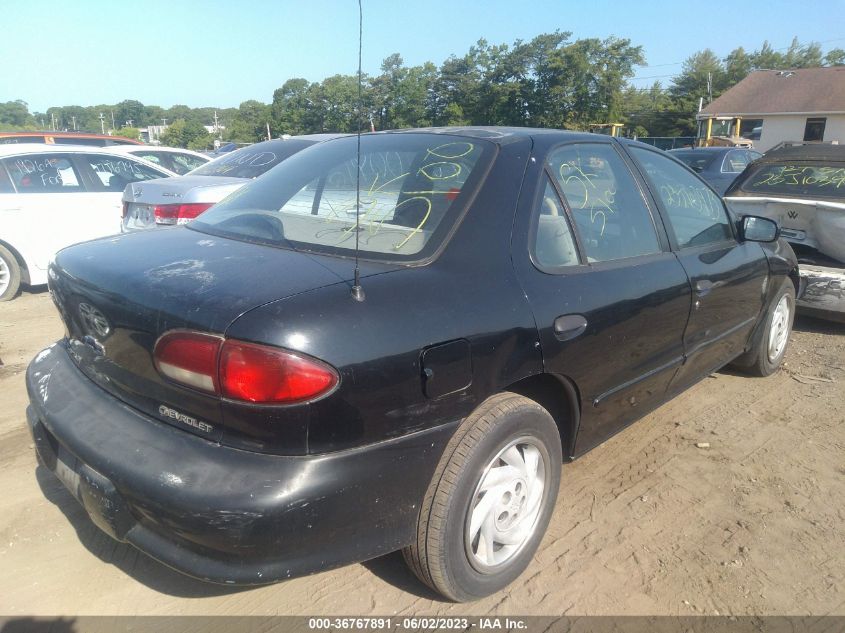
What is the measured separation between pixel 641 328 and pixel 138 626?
89.5 inches

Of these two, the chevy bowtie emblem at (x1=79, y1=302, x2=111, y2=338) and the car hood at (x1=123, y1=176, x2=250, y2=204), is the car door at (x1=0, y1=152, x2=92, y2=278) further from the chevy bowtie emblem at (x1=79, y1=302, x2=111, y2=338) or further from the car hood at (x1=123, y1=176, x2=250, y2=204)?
the chevy bowtie emblem at (x1=79, y1=302, x2=111, y2=338)

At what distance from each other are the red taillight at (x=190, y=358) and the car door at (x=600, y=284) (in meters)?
1.11

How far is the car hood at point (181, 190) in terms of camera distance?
17.7ft

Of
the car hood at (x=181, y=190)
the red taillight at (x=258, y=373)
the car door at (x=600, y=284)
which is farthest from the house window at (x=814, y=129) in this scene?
the red taillight at (x=258, y=373)

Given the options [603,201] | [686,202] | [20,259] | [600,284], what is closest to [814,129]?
[686,202]

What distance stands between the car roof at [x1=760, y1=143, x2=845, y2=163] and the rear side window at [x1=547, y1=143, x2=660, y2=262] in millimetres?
4155

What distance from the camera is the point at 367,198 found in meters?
2.62

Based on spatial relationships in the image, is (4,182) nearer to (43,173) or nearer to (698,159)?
(43,173)

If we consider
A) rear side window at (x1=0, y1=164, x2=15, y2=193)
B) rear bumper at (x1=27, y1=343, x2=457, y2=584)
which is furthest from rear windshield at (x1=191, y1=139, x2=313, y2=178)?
rear bumper at (x1=27, y1=343, x2=457, y2=584)

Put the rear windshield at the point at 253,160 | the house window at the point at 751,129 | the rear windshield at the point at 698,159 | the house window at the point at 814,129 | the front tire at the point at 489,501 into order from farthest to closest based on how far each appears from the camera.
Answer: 1. the house window at the point at 751,129
2. the house window at the point at 814,129
3. the rear windshield at the point at 698,159
4. the rear windshield at the point at 253,160
5. the front tire at the point at 489,501

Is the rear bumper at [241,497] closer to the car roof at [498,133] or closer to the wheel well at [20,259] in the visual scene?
the car roof at [498,133]

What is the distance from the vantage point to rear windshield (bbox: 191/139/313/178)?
6195 mm

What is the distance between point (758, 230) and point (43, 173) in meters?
6.85

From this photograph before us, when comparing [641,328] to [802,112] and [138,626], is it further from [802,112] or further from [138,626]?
[802,112]
